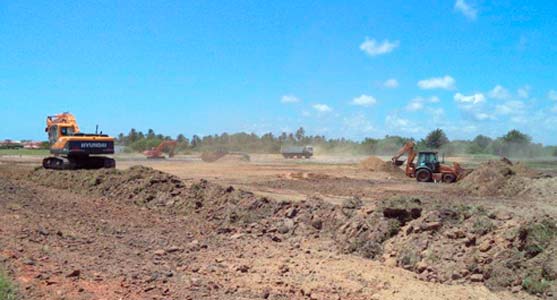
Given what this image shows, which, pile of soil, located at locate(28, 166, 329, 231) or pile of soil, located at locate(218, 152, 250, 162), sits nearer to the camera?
pile of soil, located at locate(28, 166, 329, 231)

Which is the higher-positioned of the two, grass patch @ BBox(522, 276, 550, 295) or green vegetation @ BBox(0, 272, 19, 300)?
green vegetation @ BBox(0, 272, 19, 300)

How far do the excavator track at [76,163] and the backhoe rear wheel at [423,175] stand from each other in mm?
16834

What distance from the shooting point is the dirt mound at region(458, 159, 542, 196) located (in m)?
22.7

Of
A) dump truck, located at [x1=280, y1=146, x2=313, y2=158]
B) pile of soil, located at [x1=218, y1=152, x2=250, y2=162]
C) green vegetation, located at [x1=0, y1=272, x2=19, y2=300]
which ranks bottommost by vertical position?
green vegetation, located at [x1=0, y1=272, x2=19, y2=300]

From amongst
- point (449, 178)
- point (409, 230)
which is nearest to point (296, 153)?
point (449, 178)

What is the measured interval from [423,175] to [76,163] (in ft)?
61.2

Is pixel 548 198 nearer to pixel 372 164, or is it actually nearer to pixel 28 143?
pixel 372 164

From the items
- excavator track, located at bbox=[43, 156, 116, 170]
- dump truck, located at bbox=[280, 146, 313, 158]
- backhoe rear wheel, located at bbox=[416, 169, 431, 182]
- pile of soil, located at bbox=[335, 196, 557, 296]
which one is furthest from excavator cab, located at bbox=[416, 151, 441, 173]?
dump truck, located at bbox=[280, 146, 313, 158]

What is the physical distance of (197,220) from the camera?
46.8 feet

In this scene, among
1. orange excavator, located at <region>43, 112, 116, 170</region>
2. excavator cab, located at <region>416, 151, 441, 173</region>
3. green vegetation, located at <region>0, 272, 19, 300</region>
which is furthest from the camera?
excavator cab, located at <region>416, 151, 441, 173</region>

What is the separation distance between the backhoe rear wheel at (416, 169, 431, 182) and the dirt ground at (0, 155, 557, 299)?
17.1 metres

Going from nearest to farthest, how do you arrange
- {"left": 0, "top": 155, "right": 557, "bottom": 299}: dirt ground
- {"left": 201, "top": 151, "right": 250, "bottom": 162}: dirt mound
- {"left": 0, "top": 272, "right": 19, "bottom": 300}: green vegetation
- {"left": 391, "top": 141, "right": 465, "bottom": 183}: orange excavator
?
{"left": 0, "top": 272, "right": 19, "bottom": 300}: green vegetation → {"left": 0, "top": 155, "right": 557, "bottom": 299}: dirt ground → {"left": 391, "top": 141, "right": 465, "bottom": 183}: orange excavator → {"left": 201, "top": 151, "right": 250, "bottom": 162}: dirt mound

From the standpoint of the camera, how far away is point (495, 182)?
77.7 ft

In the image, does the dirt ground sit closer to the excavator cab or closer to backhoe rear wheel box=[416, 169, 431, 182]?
backhoe rear wheel box=[416, 169, 431, 182]
